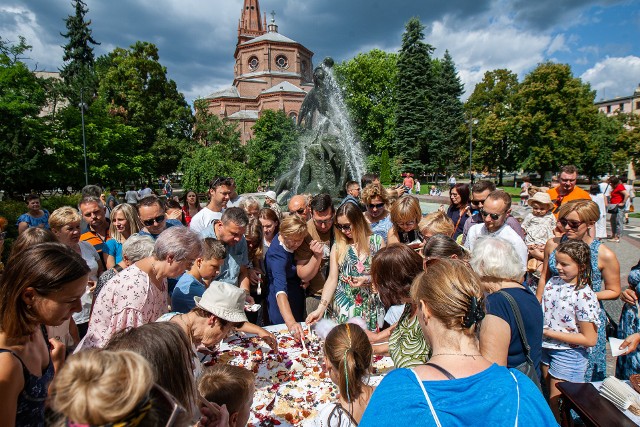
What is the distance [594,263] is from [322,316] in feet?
8.61

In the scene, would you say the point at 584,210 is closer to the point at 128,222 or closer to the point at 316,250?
the point at 316,250

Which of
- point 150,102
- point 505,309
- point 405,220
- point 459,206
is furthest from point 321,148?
point 150,102

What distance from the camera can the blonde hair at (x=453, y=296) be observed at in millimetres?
1479

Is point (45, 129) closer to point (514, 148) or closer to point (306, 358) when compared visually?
point (306, 358)

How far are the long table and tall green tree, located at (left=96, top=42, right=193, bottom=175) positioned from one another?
101 feet

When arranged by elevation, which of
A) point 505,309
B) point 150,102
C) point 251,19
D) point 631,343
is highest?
point 251,19

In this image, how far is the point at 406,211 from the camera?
449 centimetres

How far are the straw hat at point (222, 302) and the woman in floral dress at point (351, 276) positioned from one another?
1.17 meters

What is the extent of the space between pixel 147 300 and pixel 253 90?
61408 mm

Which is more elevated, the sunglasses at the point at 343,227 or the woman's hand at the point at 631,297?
the sunglasses at the point at 343,227

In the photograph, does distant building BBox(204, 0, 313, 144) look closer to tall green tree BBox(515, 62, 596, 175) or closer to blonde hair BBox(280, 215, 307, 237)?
tall green tree BBox(515, 62, 596, 175)

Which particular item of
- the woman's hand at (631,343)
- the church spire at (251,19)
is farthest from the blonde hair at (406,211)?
the church spire at (251,19)

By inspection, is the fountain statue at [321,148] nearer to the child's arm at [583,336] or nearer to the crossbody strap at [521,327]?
the child's arm at [583,336]

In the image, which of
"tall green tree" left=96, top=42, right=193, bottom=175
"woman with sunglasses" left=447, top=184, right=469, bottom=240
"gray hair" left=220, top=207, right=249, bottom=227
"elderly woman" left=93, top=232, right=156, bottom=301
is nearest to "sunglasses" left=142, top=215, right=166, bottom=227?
"gray hair" left=220, top=207, right=249, bottom=227
